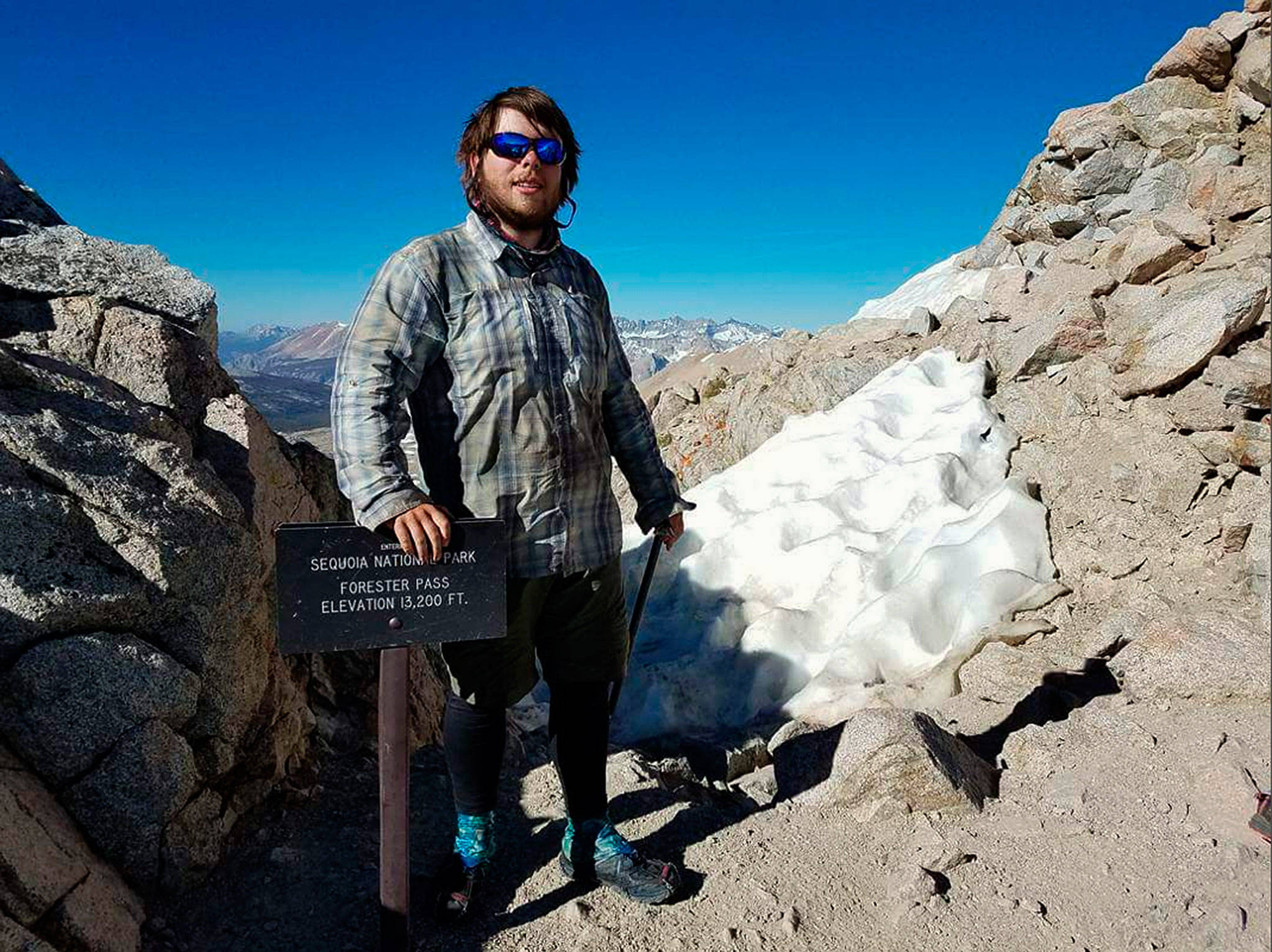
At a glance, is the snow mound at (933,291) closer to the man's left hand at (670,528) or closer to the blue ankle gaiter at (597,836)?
the man's left hand at (670,528)

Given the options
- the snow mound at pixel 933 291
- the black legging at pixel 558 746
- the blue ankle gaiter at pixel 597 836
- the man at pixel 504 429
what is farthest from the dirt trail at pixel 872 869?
the snow mound at pixel 933 291

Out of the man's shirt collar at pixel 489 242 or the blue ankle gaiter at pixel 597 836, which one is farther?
the blue ankle gaiter at pixel 597 836

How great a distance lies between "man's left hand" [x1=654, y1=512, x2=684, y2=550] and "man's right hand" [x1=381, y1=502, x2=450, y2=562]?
140 cm

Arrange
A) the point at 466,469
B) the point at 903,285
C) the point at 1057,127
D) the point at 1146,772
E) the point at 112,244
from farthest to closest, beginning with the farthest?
the point at 903,285 < the point at 1057,127 < the point at 112,244 < the point at 1146,772 < the point at 466,469

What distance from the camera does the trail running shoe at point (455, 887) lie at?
3.71 meters

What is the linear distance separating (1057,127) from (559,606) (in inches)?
560

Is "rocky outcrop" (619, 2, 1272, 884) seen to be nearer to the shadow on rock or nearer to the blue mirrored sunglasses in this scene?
the shadow on rock

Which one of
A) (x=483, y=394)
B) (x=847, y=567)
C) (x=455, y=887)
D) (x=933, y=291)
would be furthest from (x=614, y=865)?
(x=933, y=291)

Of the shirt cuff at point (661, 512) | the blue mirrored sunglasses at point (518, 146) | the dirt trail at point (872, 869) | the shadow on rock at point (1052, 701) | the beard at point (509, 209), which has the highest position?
the blue mirrored sunglasses at point (518, 146)

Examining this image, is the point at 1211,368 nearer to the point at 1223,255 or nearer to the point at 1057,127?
the point at 1223,255

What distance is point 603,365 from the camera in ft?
12.3

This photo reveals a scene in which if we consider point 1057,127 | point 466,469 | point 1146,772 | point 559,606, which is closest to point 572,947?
point 559,606

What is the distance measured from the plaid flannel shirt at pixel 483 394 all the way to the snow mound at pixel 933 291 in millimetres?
9512

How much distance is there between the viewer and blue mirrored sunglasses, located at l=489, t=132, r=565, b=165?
3.32 meters
